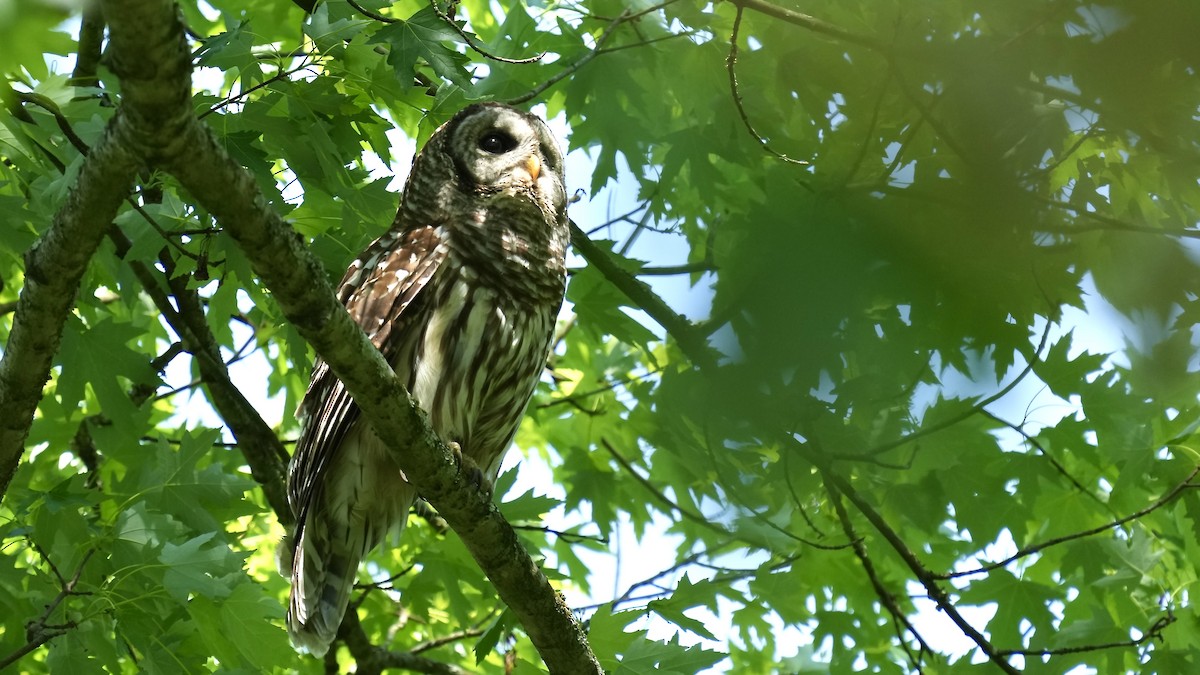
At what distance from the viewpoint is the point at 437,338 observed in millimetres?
3963

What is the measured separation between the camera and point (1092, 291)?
125cm

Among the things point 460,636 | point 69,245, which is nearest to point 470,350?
point 69,245

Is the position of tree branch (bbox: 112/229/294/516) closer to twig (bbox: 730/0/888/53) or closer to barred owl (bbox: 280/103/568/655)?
barred owl (bbox: 280/103/568/655)

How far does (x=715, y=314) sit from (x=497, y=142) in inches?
138

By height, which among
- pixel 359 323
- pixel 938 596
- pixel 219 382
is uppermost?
pixel 219 382

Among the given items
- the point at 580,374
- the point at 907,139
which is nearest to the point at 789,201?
the point at 907,139

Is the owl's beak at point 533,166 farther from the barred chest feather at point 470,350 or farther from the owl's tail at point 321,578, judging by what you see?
the owl's tail at point 321,578

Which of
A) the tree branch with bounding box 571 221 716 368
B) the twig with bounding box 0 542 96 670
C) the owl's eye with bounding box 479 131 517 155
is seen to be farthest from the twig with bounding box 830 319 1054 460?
the owl's eye with bounding box 479 131 517 155

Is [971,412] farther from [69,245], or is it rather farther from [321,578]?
[321,578]

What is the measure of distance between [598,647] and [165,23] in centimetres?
267

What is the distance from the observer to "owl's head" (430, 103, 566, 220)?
455 centimetres

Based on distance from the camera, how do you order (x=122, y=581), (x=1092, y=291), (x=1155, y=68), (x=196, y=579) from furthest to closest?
(x=122, y=581), (x=196, y=579), (x=1092, y=291), (x=1155, y=68)

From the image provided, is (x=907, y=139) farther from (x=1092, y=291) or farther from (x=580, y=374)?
(x=580, y=374)

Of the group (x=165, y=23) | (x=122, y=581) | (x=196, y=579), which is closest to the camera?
(x=165, y=23)
